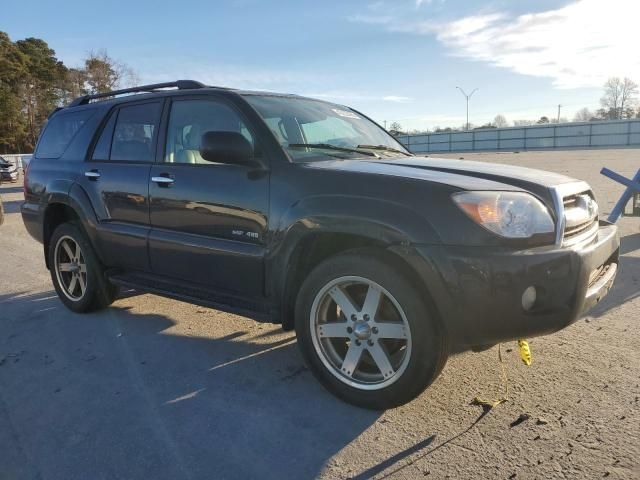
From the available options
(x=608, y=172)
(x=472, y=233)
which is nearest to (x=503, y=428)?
(x=472, y=233)

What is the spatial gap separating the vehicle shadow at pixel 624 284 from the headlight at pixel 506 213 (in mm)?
2157

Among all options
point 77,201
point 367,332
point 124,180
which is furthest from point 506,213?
point 77,201

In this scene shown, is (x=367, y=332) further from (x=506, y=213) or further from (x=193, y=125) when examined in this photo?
(x=193, y=125)

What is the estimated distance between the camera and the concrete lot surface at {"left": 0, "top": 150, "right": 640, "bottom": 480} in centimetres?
250

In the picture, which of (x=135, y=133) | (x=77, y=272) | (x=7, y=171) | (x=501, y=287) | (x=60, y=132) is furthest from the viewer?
(x=7, y=171)

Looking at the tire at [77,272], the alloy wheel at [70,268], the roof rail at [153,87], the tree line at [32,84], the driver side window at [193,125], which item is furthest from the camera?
the tree line at [32,84]

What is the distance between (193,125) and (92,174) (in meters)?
1.24

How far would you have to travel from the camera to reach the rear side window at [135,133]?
13.6ft

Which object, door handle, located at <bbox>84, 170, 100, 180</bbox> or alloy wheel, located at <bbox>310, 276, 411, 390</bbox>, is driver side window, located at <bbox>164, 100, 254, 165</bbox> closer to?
door handle, located at <bbox>84, 170, 100, 180</bbox>

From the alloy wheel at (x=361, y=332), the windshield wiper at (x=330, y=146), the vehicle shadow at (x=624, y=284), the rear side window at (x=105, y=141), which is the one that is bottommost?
the vehicle shadow at (x=624, y=284)

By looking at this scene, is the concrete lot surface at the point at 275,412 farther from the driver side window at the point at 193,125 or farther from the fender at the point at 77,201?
the driver side window at the point at 193,125

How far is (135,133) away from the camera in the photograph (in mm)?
4352

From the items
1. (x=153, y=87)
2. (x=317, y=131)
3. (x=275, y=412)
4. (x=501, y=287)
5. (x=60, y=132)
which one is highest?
(x=153, y=87)

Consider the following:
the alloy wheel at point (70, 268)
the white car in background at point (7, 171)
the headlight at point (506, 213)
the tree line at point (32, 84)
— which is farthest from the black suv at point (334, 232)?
the tree line at point (32, 84)
